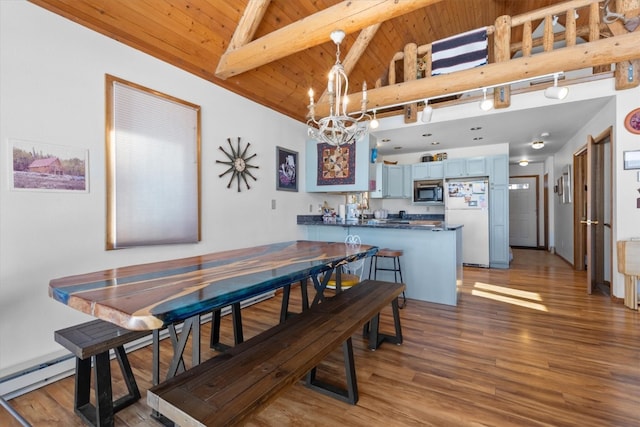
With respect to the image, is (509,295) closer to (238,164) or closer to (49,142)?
(238,164)

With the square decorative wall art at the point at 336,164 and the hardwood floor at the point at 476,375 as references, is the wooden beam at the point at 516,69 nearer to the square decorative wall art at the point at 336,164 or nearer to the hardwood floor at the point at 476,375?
the square decorative wall art at the point at 336,164

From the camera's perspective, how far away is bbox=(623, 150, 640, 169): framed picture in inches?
131

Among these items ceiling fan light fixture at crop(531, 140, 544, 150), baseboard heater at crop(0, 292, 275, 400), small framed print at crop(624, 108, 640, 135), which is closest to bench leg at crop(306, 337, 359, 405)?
baseboard heater at crop(0, 292, 275, 400)

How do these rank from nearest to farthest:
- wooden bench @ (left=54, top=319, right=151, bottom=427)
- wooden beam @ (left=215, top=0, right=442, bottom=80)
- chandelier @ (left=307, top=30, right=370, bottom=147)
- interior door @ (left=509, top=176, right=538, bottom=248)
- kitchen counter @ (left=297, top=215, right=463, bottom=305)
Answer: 1. wooden bench @ (left=54, top=319, right=151, bottom=427)
2. wooden beam @ (left=215, top=0, right=442, bottom=80)
3. chandelier @ (left=307, top=30, right=370, bottom=147)
4. kitchen counter @ (left=297, top=215, right=463, bottom=305)
5. interior door @ (left=509, top=176, right=538, bottom=248)

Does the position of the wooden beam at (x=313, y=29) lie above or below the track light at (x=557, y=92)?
above

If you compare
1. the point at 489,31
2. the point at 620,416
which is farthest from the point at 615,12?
the point at 620,416

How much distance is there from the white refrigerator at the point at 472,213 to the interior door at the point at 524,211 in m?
3.12

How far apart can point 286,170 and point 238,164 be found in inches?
34.6

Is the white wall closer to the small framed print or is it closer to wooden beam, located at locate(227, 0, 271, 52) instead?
wooden beam, located at locate(227, 0, 271, 52)

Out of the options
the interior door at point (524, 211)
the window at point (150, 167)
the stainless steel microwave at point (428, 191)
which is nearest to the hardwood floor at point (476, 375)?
the window at point (150, 167)

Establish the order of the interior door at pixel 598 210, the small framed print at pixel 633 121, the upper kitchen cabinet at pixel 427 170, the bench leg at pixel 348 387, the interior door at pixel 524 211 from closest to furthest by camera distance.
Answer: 1. the bench leg at pixel 348 387
2. the small framed print at pixel 633 121
3. the interior door at pixel 598 210
4. the upper kitchen cabinet at pixel 427 170
5. the interior door at pixel 524 211

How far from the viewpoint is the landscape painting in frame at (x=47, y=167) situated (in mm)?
1900

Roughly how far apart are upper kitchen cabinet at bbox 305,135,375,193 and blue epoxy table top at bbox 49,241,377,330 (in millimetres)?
2229

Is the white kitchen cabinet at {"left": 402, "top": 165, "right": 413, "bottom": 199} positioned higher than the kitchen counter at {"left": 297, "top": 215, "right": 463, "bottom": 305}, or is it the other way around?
the white kitchen cabinet at {"left": 402, "top": 165, "right": 413, "bottom": 199}
